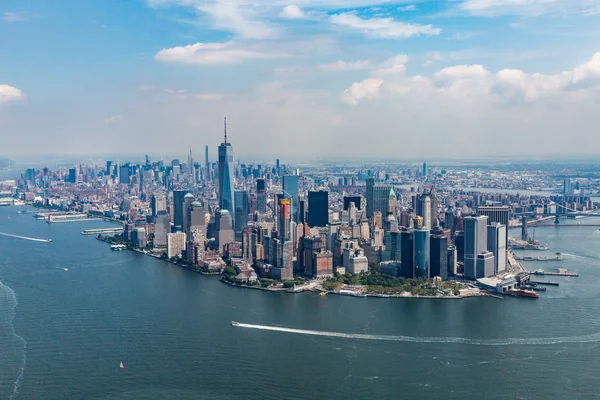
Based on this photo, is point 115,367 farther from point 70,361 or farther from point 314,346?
point 314,346

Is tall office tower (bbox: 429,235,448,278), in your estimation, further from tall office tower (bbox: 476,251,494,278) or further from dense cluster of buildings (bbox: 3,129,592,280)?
tall office tower (bbox: 476,251,494,278)

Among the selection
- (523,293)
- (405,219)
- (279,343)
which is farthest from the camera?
(405,219)

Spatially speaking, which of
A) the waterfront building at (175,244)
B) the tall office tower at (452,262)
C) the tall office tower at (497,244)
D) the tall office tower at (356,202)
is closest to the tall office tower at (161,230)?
the waterfront building at (175,244)

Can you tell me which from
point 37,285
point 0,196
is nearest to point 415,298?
point 37,285

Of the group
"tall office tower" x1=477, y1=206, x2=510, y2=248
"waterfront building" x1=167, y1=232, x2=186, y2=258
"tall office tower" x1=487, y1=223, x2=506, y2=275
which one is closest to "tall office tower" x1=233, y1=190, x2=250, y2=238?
"waterfront building" x1=167, y1=232, x2=186, y2=258

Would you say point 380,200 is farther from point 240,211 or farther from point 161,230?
point 161,230

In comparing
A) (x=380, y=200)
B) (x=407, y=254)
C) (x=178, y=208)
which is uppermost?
(x=380, y=200)

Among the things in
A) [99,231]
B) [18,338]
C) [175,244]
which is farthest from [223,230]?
[18,338]
